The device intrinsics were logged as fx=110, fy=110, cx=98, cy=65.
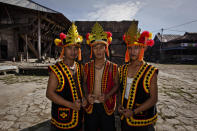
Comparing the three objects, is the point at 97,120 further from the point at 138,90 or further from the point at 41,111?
the point at 41,111

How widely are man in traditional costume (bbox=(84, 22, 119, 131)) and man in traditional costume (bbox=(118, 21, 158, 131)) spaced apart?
0.21 meters

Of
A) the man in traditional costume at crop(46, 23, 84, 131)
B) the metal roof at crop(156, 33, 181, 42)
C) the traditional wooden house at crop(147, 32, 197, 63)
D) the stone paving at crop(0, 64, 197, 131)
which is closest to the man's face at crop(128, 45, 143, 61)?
the man in traditional costume at crop(46, 23, 84, 131)

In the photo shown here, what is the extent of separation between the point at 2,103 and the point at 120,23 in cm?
459

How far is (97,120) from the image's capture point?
1745mm

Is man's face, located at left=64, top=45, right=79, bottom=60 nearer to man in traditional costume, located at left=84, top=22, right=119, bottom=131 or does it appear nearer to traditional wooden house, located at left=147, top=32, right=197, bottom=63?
man in traditional costume, located at left=84, top=22, right=119, bottom=131

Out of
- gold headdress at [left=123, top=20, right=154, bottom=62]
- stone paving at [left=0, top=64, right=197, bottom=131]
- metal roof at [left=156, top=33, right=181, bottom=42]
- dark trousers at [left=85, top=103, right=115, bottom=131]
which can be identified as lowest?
stone paving at [left=0, top=64, right=197, bottom=131]

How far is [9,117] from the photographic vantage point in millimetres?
2830

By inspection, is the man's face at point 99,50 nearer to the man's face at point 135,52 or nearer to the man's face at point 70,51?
the man's face at point 70,51

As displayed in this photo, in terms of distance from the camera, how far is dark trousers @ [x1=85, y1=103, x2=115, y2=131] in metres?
1.70

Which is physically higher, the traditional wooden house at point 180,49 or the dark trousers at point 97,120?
the traditional wooden house at point 180,49

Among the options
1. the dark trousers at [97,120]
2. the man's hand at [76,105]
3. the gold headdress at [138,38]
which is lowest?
the dark trousers at [97,120]

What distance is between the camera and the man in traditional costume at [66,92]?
1491mm

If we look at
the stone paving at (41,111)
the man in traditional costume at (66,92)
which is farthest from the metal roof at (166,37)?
the man in traditional costume at (66,92)

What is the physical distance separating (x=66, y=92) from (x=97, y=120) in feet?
2.21
